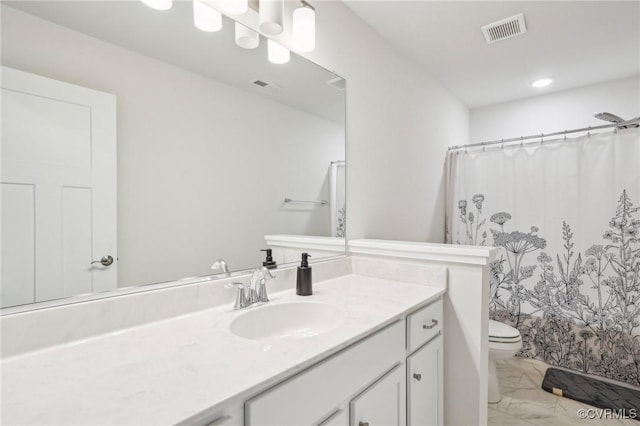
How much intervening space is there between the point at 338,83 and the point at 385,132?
53cm

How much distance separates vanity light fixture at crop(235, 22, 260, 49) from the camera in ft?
4.12

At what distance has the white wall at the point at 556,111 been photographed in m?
2.60

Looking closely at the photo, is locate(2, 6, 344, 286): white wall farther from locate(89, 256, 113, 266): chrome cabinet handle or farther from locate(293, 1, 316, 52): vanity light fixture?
locate(293, 1, 316, 52): vanity light fixture

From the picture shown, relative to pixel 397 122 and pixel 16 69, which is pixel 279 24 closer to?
pixel 16 69

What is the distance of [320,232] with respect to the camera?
1611mm

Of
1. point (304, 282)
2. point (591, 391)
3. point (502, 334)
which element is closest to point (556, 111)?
point (502, 334)

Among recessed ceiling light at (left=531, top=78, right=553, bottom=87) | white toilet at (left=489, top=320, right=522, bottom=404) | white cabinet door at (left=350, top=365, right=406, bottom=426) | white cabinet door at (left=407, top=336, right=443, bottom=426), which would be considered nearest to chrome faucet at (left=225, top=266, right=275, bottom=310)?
white cabinet door at (left=350, top=365, right=406, bottom=426)

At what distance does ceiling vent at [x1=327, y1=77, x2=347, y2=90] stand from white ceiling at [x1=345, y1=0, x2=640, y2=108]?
1.51ft

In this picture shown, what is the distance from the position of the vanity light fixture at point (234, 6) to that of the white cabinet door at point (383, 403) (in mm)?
1374

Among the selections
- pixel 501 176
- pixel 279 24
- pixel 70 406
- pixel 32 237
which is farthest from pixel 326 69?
pixel 501 176

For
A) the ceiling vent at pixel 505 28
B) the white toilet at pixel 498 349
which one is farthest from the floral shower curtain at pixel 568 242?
the ceiling vent at pixel 505 28

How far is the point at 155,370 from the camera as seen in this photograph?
26.0 inches

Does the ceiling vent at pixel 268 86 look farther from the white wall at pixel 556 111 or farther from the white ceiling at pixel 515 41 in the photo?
the white wall at pixel 556 111

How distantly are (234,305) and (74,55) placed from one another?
0.88m
